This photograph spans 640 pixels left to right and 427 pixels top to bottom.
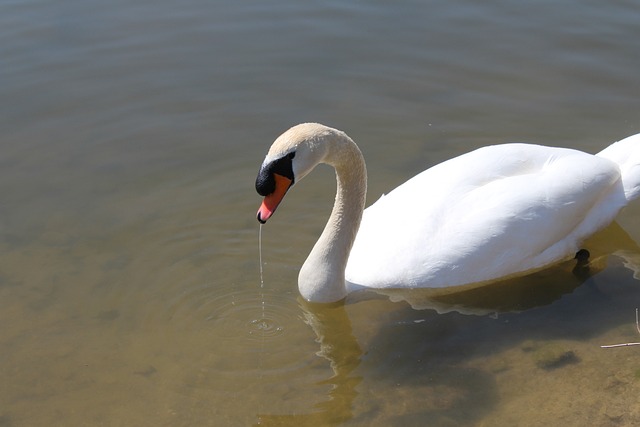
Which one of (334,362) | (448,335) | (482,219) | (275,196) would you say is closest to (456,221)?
(482,219)

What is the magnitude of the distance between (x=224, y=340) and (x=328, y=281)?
0.85 metres

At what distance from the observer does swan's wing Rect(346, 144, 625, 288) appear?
7168mm

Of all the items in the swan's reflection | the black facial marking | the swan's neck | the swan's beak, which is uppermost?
the black facial marking

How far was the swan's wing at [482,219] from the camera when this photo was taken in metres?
7.17

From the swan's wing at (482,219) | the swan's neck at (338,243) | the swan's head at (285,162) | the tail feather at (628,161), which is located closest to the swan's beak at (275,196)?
the swan's head at (285,162)

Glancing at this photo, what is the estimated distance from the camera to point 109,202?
28.3ft

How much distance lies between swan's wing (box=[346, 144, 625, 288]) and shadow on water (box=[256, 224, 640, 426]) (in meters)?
0.23

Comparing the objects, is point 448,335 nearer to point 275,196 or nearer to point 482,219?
point 482,219

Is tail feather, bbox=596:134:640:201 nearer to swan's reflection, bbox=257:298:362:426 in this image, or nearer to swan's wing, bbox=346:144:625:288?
swan's wing, bbox=346:144:625:288

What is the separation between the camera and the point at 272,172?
6414 millimetres

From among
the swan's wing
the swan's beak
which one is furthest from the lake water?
the swan's beak

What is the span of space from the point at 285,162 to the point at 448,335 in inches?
67.8

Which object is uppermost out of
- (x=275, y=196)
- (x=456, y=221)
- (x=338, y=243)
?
(x=275, y=196)

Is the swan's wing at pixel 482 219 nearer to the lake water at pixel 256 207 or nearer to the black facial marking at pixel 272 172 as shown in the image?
the lake water at pixel 256 207
